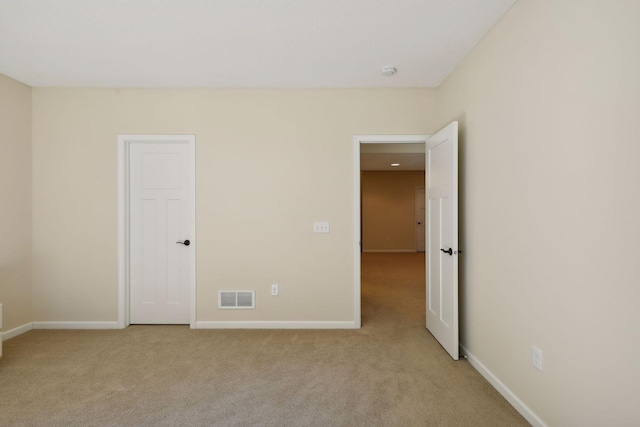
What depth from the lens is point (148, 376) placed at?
2502 millimetres

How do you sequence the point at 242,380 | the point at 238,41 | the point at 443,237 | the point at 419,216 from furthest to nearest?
the point at 419,216 → the point at 443,237 → the point at 238,41 → the point at 242,380

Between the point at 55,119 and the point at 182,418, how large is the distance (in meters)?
3.34

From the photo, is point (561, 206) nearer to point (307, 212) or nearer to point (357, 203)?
point (357, 203)

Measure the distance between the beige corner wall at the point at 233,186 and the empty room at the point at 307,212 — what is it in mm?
24

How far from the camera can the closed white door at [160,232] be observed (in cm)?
361

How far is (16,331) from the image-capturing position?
3.33 m

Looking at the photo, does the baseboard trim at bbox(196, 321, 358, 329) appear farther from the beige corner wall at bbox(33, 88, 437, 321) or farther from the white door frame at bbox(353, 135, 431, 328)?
the white door frame at bbox(353, 135, 431, 328)

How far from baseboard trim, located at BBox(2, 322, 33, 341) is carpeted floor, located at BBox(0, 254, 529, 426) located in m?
0.06

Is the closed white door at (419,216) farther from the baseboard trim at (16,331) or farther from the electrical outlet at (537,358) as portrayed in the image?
the baseboard trim at (16,331)

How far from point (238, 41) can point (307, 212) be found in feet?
5.66

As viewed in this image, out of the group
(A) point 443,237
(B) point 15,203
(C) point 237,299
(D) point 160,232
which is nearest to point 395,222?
(A) point 443,237

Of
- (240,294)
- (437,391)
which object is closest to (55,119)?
(240,294)

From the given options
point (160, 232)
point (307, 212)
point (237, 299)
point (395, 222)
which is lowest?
point (237, 299)

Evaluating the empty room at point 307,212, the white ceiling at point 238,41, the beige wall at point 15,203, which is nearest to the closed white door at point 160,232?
the empty room at point 307,212
